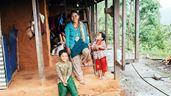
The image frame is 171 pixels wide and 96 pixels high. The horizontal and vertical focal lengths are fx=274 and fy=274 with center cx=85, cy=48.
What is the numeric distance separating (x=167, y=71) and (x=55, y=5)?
5903 millimetres

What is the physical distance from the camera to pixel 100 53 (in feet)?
20.5

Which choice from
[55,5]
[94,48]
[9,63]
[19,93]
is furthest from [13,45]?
[55,5]

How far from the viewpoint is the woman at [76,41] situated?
19.3ft

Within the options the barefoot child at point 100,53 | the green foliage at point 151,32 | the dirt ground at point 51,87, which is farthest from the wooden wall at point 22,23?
the green foliage at point 151,32

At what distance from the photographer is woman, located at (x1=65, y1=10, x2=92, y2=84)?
5.88 meters

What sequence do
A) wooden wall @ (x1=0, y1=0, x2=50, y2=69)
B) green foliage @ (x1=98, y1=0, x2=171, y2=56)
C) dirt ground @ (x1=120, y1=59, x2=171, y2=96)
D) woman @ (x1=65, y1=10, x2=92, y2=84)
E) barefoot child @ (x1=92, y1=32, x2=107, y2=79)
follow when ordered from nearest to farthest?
woman @ (x1=65, y1=10, x2=92, y2=84)
barefoot child @ (x1=92, y1=32, x2=107, y2=79)
wooden wall @ (x1=0, y1=0, x2=50, y2=69)
dirt ground @ (x1=120, y1=59, x2=171, y2=96)
green foliage @ (x1=98, y1=0, x2=171, y2=56)

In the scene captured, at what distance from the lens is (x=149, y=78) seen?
10797mm

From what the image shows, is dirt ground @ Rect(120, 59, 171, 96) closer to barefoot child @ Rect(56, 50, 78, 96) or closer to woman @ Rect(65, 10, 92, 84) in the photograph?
woman @ Rect(65, 10, 92, 84)

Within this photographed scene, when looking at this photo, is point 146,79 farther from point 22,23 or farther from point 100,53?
point 22,23

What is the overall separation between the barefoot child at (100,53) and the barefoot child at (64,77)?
888 mm

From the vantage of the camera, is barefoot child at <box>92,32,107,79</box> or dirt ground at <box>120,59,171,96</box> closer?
barefoot child at <box>92,32,107,79</box>

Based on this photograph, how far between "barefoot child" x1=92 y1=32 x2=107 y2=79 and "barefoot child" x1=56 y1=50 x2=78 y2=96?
2.91 feet

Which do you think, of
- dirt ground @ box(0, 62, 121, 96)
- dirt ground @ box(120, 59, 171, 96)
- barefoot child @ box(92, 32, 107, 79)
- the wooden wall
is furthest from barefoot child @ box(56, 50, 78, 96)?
dirt ground @ box(120, 59, 171, 96)

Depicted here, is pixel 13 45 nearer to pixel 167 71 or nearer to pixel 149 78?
pixel 149 78
